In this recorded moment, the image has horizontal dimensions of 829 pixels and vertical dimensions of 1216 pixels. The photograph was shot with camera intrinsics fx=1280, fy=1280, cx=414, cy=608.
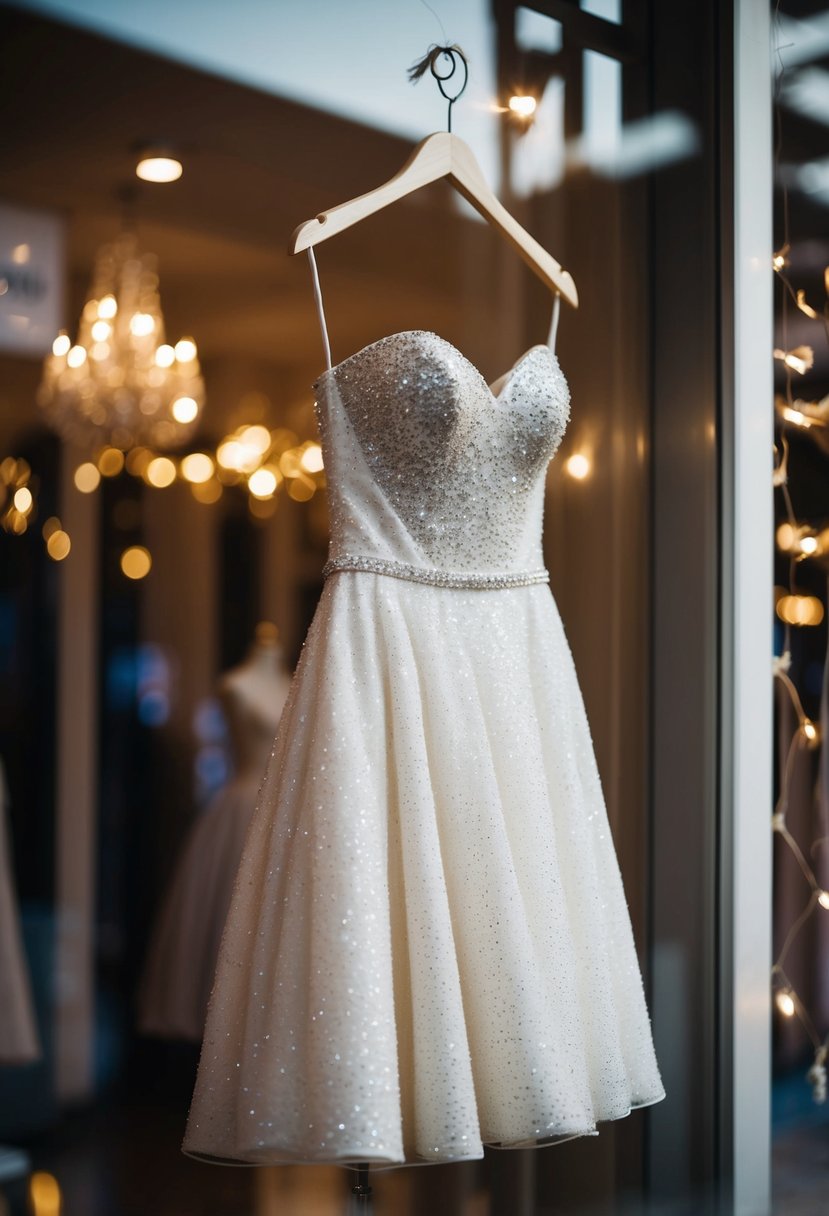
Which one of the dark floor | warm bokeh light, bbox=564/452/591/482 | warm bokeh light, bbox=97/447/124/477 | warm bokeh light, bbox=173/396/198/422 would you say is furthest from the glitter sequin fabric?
warm bokeh light, bbox=97/447/124/477

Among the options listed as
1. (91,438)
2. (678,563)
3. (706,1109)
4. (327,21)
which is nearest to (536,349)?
(678,563)

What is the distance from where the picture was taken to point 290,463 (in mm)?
5176

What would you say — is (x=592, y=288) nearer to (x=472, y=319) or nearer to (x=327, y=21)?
(x=472, y=319)

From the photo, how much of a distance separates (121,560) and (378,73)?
3085 millimetres

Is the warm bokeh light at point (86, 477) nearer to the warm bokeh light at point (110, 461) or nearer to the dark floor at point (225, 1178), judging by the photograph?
the warm bokeh light at point (110, 461)

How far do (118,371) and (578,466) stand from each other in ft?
6.47

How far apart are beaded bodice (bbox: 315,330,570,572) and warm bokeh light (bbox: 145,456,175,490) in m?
3.90

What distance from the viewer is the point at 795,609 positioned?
223cm

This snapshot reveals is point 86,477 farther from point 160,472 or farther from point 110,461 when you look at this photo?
point 160,472

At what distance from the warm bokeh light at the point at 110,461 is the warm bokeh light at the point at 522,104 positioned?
2956mm

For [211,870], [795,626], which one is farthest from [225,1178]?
[795,626]

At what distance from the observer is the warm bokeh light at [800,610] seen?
2.22 meters

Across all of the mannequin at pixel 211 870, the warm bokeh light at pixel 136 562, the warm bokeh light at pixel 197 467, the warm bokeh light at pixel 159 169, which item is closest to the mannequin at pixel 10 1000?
the mannequin at pixel 211 870

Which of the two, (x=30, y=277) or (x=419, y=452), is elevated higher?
(x=30, y=277)
